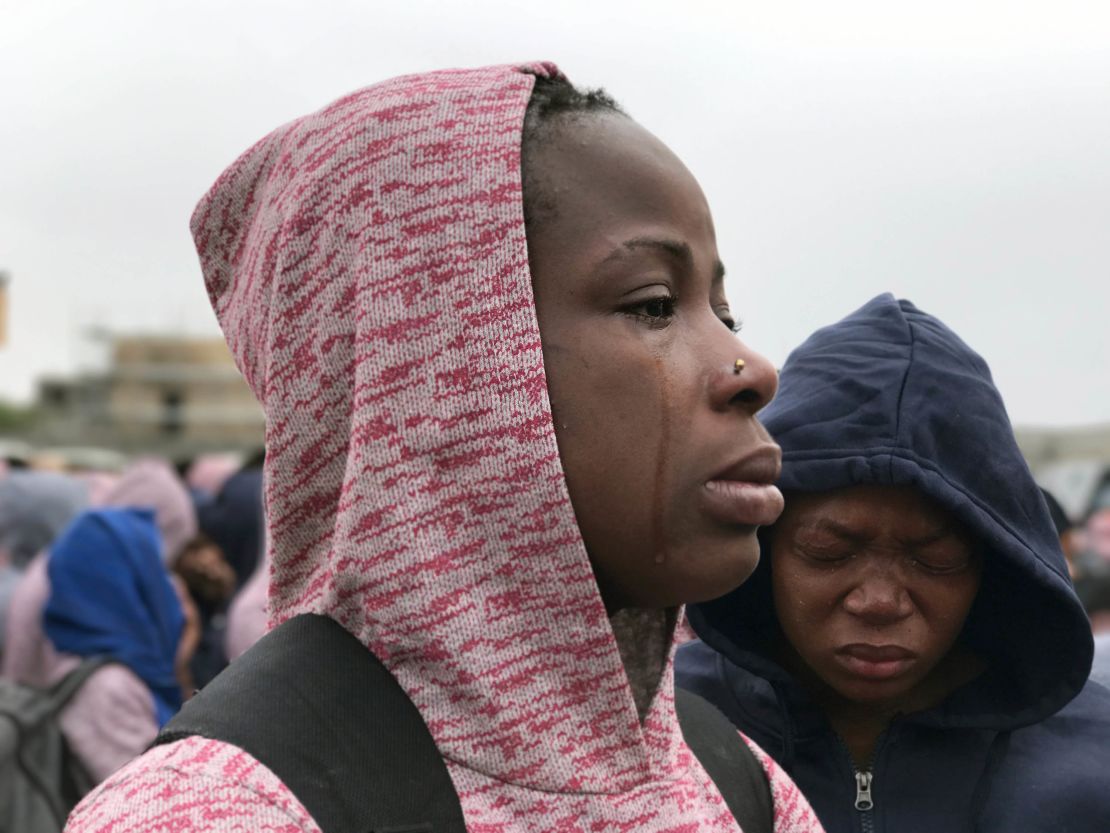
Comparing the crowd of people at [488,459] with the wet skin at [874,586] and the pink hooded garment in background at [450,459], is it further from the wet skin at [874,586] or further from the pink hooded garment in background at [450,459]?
the wet skin at [874,586]

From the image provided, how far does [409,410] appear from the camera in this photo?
1368mm

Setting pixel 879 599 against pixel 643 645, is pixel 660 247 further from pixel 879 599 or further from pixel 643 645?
pixel 879 599

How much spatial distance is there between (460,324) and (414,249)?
0.09 metres

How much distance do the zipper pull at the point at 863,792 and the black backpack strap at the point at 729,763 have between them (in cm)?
45

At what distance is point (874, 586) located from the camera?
208cm

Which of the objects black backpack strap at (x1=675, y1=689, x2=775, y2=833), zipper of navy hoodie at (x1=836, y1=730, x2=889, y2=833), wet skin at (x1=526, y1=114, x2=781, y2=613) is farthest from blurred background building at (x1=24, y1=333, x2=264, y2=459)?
wet skin at (x1=526, y1=114, x2=781, y2=613)

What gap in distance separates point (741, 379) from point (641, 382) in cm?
11

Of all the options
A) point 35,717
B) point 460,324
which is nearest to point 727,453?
point 460,324

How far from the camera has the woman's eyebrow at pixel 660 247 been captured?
4.70ft

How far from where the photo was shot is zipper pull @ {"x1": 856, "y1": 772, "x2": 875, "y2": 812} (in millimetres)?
2129

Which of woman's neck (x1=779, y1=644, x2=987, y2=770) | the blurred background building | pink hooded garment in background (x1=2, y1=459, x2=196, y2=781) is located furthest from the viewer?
the blurred background building

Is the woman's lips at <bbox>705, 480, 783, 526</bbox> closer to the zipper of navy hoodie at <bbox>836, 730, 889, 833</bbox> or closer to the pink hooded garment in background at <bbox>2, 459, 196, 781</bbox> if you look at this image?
the zipper of navy hoodie at <bbox>836, 730, 889, 833</bbox>

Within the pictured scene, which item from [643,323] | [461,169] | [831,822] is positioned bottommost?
[831,822]

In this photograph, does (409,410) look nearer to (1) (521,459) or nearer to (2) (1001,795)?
(1) (521,459)
